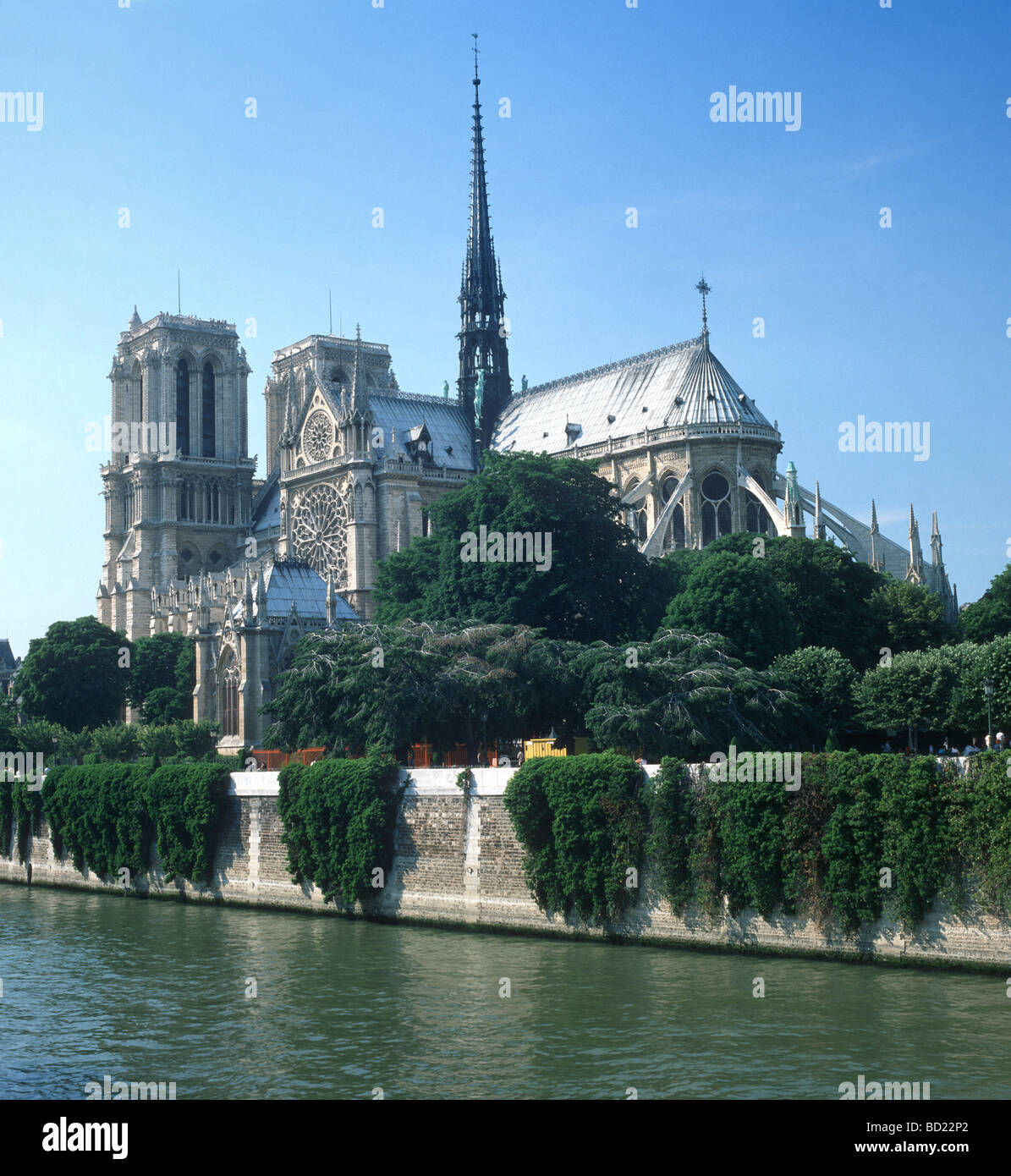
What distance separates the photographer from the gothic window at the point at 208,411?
344ft

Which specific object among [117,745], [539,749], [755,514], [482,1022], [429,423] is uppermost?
[429,423]

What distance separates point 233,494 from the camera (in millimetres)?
103938

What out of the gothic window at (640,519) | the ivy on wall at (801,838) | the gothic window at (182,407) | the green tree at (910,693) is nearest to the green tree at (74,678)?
A: the gothic window at (640,519)

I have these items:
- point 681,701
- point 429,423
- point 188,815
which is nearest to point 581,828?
point 681,701

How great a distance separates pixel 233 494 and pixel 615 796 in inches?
2969

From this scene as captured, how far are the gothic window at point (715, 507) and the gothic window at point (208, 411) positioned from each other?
4420cm

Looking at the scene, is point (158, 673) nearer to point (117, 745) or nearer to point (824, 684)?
point (117, 745)

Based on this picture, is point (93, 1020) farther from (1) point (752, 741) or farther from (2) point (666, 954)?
(1) point (752, 741)

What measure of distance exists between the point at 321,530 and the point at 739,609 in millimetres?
41552

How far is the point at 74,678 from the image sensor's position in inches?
2859

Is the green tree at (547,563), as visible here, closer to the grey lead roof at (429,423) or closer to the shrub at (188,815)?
the shrub at (188,815)
